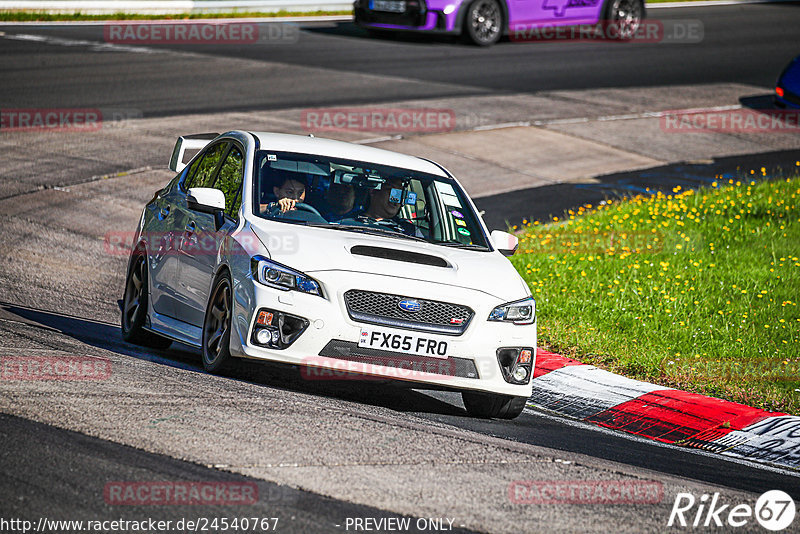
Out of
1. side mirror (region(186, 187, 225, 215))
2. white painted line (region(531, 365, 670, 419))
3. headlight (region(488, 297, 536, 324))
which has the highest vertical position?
side mirror (region(186, 187, 225, 215))

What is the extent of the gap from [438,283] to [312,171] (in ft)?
4.85

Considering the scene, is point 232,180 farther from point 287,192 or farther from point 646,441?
point 646,441

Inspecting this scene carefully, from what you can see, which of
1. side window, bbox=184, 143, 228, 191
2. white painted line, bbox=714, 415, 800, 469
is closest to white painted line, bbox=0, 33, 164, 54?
side window, bbox=184, 143, 228, 191

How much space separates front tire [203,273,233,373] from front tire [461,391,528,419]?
5.14 feet

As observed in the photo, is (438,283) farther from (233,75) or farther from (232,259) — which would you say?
(233,75)

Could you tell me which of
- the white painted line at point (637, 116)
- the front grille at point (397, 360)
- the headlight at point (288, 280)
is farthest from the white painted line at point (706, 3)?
the headlight at point (288, 280)

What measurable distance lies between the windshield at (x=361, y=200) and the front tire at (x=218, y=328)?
0.60 metres

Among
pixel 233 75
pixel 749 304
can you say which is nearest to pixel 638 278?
pixel 749 304

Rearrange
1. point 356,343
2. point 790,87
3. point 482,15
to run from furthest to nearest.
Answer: point 482,15
point 790,87
point 356,343

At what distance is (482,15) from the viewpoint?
25.7 meters

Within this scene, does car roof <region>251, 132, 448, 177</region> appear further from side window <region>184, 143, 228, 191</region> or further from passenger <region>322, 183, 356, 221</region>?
side window <region>184, 143, 228, 191</region>

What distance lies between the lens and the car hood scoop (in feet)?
24.6

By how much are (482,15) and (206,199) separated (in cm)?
1873

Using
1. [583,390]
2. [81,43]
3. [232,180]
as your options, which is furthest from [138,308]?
[81,43]
